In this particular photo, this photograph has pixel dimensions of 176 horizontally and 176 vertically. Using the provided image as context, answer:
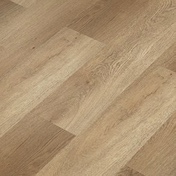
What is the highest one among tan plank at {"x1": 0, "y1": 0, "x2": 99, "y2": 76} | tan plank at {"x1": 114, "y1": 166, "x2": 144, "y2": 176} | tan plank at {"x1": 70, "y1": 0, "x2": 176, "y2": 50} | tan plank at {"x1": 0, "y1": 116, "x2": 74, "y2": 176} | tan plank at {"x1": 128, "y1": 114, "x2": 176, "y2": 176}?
tan plank at {"x1": 0, "y1": 0, "x2": 99, "y2": 76}

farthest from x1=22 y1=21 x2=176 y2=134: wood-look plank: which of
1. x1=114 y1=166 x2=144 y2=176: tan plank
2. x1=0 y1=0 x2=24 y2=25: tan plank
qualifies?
x1=0 y1=0 x2=24 y2=25: tan plank

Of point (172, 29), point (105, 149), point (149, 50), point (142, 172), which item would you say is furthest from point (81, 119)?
point (172, 29)

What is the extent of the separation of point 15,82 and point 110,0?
61cm

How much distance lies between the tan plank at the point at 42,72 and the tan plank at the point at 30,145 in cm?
4

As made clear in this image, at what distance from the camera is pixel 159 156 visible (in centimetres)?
169

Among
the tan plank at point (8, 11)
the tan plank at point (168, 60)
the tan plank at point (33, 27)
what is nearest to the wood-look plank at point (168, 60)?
the tan plank at point (168, 60)

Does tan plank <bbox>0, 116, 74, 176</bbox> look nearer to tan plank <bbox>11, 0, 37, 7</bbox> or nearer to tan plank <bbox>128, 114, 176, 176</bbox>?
tan plank <bbox>128, 114, 176, 176</bbox>

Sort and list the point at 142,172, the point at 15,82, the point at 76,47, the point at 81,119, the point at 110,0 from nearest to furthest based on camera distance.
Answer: the point at 142,172, the point at 81,119, the point at 15,82, the point at 76,47, the point at 110,0

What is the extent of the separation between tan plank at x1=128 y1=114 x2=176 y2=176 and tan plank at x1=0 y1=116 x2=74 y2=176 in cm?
24

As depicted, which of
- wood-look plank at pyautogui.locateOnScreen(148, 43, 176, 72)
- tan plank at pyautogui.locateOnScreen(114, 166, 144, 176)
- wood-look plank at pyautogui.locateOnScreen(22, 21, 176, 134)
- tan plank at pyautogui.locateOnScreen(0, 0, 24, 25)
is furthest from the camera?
tan plank at pyautogui.locateOnScreen(0, 0, 24, 25)

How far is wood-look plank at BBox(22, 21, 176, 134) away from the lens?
183cm

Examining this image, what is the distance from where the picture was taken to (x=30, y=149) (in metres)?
1.74

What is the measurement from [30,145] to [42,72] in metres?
0.34

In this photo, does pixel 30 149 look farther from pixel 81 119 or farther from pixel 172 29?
pixel 172 29
